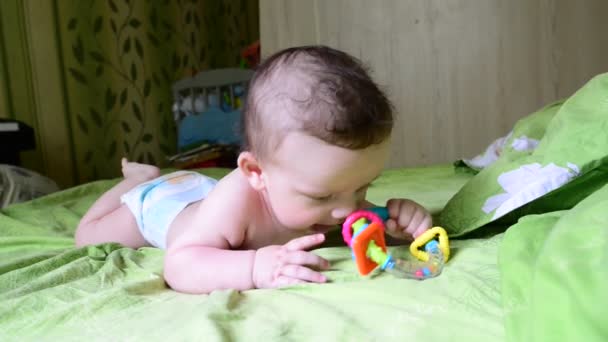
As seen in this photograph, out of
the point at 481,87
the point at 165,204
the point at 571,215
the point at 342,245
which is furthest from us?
the point at 481,87

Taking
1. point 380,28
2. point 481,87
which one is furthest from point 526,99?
point 380,28

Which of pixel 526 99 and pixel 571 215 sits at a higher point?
pixel 571 215

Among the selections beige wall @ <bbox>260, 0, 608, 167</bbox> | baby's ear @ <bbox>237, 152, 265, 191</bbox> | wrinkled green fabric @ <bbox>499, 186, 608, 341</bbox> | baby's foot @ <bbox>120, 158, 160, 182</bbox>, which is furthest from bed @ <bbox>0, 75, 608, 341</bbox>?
beige wall @ <bbox>260, 0, 608, 167</bbox>

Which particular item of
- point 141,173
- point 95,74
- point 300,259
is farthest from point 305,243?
point 95,74

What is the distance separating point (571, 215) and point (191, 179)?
76cm

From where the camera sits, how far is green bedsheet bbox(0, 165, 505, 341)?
538 mm

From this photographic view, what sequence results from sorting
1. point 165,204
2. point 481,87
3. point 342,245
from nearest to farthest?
point 342,245, point 165,204, point 481,87

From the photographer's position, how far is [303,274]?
2.23 ft

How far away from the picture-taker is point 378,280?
66 cm

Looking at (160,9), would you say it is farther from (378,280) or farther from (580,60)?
(378,280)

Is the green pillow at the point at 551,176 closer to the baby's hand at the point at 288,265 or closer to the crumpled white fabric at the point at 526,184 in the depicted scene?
the crumpled white fabric at the point at 526,184

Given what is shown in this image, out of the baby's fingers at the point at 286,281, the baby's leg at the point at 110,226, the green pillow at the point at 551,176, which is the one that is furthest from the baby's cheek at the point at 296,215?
the baby's leg at the point at 110,226

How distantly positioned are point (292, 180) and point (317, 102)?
0.36ft

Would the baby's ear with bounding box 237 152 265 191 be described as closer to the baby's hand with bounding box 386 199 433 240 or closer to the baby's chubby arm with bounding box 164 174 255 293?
the baby's chubby arm with bounding box 164 174 255 293
